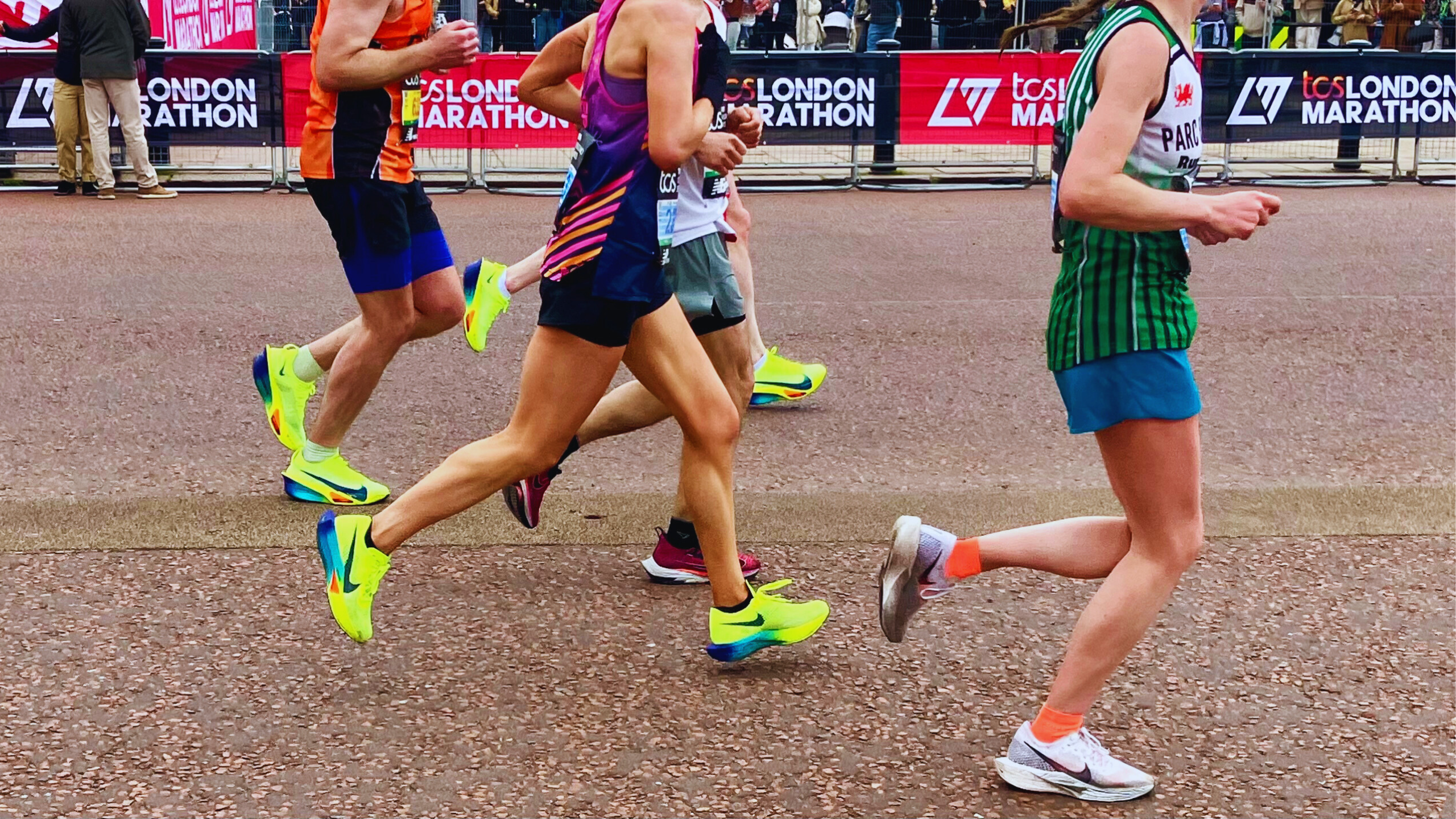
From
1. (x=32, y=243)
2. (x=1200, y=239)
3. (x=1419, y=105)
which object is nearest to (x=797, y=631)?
(x=1200, y=239)

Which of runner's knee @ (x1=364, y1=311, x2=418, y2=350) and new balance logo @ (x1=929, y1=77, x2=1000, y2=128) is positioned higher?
new balance logo @ (x1=929, y1=77, x2=1000, y2=128)

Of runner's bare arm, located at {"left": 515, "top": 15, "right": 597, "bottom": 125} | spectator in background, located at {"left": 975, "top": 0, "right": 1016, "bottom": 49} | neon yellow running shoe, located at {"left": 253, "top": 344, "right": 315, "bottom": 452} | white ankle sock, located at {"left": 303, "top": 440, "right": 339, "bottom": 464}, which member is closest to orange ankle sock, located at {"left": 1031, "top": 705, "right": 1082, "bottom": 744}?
runner's bare arm, located at {"left": 515, "top": 15, "right": 597, "bottom": 125}

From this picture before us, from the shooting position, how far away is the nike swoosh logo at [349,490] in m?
5.47

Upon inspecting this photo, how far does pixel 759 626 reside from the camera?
4062 millimetres

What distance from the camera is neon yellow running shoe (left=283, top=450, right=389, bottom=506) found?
5.48 m

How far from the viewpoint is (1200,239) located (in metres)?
3.18

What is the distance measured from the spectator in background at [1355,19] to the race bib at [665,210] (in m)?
13.9

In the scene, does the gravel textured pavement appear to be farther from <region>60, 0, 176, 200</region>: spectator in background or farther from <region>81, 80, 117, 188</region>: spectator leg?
<region>81, 80, 117, 188</region>: spectator leg

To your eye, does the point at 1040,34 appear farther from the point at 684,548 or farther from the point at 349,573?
the point at 349,573

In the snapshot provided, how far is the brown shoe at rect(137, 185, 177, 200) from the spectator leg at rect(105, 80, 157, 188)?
0.04 meters

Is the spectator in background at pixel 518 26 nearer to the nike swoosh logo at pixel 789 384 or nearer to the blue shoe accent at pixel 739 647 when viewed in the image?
the nike swoosh logo at pixel 789 384

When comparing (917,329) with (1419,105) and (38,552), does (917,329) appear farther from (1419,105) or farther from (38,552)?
(1419,105)

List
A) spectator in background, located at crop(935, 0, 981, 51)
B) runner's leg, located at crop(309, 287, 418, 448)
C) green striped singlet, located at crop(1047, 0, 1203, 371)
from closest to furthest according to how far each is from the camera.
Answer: green striped singlet, located at crop(1047, 0, 1203, 371) → runner's leg, located at crop(309, 287, 418, 448) → spectator in background, located at crop(935, 0, 981, 51)

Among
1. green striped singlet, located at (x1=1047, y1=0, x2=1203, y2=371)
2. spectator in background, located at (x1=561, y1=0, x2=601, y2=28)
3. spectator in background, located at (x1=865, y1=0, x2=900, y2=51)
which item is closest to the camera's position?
green striped singlet, located at (x1=1047, y1=0, x2=1203, y2=371)
